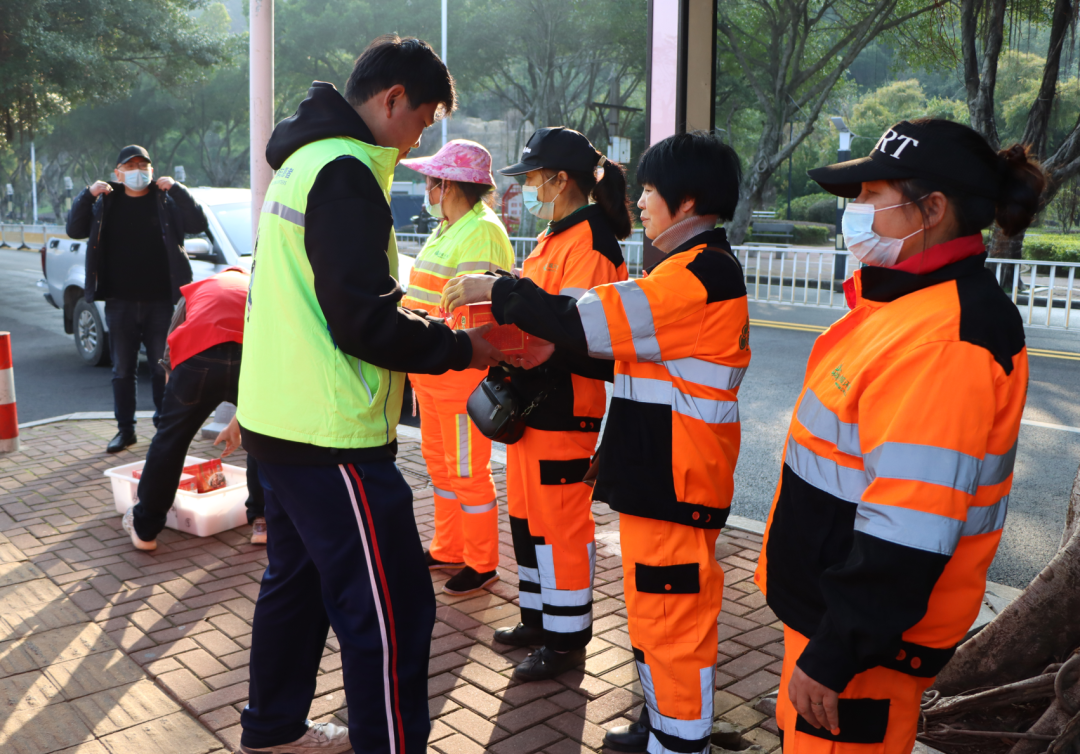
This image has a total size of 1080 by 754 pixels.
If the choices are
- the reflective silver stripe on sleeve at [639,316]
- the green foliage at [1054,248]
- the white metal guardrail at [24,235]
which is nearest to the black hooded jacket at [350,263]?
the reflective silver stripe on sleeve at [639,316]

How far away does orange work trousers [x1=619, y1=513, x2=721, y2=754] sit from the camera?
2.55 m

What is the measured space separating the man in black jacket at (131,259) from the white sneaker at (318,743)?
14.1 ft

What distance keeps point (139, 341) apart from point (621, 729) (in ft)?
17.0

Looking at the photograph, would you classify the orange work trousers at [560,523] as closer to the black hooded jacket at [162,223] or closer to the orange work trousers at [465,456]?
the orange work trousers at [465,456]

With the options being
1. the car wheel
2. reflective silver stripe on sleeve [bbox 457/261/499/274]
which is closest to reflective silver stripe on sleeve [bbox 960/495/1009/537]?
reflective silver stripe on sleeve [bbox 457/261/499/274]

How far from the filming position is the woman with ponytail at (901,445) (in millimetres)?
1566

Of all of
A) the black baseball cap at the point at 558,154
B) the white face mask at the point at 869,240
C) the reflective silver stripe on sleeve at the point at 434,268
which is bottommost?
the reflective silver stripe on sleeve at the point at 434,268

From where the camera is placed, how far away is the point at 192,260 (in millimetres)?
8336

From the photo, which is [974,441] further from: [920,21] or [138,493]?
[920,21]

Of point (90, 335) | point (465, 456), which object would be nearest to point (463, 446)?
point (465, 456)

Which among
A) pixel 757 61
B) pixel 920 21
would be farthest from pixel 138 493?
pixel 757 61

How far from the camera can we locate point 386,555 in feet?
7.75

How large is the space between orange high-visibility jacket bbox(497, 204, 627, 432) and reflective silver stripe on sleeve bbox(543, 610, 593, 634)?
722mm

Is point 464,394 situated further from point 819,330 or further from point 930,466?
point 819,330
